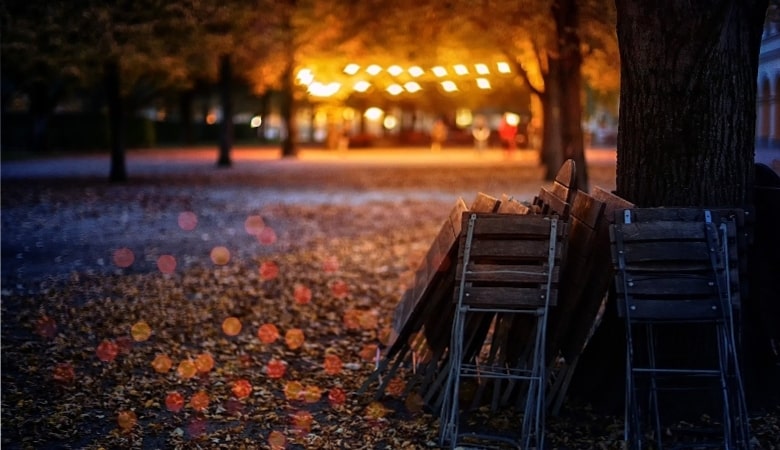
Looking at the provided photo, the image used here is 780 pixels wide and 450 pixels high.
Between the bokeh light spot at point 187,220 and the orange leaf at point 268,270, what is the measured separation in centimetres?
407

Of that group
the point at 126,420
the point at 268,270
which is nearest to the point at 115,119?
the point at 268,270

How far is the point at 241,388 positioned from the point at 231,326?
1993 mm

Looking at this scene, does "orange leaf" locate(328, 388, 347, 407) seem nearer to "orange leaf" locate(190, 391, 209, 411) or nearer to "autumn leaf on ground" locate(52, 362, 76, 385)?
"orange leaf" locate(190, 391, 209, 411)

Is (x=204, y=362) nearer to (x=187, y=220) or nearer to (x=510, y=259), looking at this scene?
(x=510, y=259)

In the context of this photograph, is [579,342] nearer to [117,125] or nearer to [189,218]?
[189,218]

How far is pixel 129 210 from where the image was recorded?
18281 mm

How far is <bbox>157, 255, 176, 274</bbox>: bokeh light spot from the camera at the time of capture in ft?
37.1

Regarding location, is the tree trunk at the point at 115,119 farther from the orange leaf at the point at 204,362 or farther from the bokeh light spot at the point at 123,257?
the orange leaf at the point at 204,362

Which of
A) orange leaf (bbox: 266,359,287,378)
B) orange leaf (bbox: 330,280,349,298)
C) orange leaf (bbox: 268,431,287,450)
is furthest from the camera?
orange leaf (bbox: 330,280,349,298)

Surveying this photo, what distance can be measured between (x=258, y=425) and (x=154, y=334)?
2648 mm

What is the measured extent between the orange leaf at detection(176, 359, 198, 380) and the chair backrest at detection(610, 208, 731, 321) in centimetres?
340

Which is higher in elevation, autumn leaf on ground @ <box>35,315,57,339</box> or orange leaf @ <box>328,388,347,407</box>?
autumn leaf on ground @ <box>35,315,57,339</box>

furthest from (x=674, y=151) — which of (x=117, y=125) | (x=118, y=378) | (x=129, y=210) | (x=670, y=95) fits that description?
(x=117, y=125)

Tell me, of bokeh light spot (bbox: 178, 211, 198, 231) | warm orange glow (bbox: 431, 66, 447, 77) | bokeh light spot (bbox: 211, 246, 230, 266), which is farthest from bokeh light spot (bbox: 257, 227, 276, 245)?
warm orange glow (bbox: 431, 66, 447, 77)
